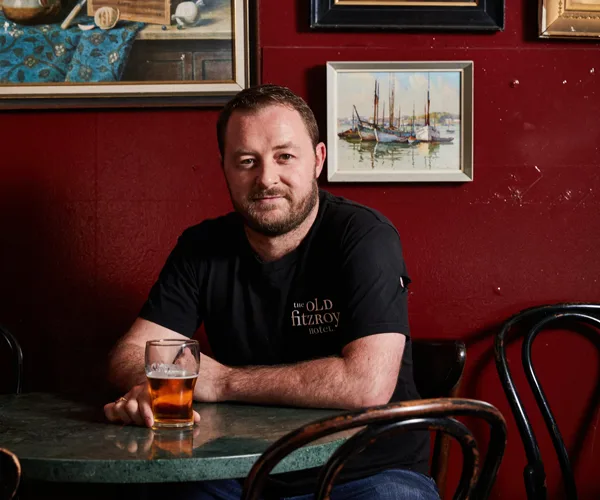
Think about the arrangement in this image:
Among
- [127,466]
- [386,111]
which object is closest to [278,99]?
[386,111]

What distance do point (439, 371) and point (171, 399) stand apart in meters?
0.98

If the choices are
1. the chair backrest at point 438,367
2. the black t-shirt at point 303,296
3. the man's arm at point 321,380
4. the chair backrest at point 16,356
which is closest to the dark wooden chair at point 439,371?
the chair backrest at point 438,367

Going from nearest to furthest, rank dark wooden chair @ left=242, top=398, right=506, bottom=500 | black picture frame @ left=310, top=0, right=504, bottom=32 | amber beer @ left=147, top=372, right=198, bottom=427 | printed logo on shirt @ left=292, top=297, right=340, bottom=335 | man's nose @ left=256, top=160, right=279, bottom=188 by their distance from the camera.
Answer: dark wooden chair @ left=242, top=398, right=506, bottom=500 < amber beer @ left=147, top=372, right=198, bottom=427 < printed logo on shirt @ left=292, top=297, right=340, bottom=335 < man's nose @ left=256, top=160, right=279, bottom=188 < black picture frame @ left=310, top=0, right=504, bottom=32

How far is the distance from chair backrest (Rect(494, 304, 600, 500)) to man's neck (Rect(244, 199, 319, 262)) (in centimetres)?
78

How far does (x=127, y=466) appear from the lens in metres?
1.18

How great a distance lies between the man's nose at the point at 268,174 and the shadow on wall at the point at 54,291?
83cm

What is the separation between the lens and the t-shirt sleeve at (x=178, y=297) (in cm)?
198

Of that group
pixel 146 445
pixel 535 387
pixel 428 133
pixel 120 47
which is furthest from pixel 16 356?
pixel 535 387

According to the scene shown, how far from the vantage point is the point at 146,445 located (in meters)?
1.29

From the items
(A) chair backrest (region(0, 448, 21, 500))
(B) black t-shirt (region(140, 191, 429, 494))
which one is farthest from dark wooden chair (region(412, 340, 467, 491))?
(A) chair backrest (region(0, 448, 21, 500))

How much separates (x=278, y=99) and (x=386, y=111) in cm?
60

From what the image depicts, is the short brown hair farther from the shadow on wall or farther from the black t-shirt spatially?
the shadow on wall

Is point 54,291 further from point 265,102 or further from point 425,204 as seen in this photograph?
point 425,204

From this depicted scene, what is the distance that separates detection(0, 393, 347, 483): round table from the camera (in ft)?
3.88
